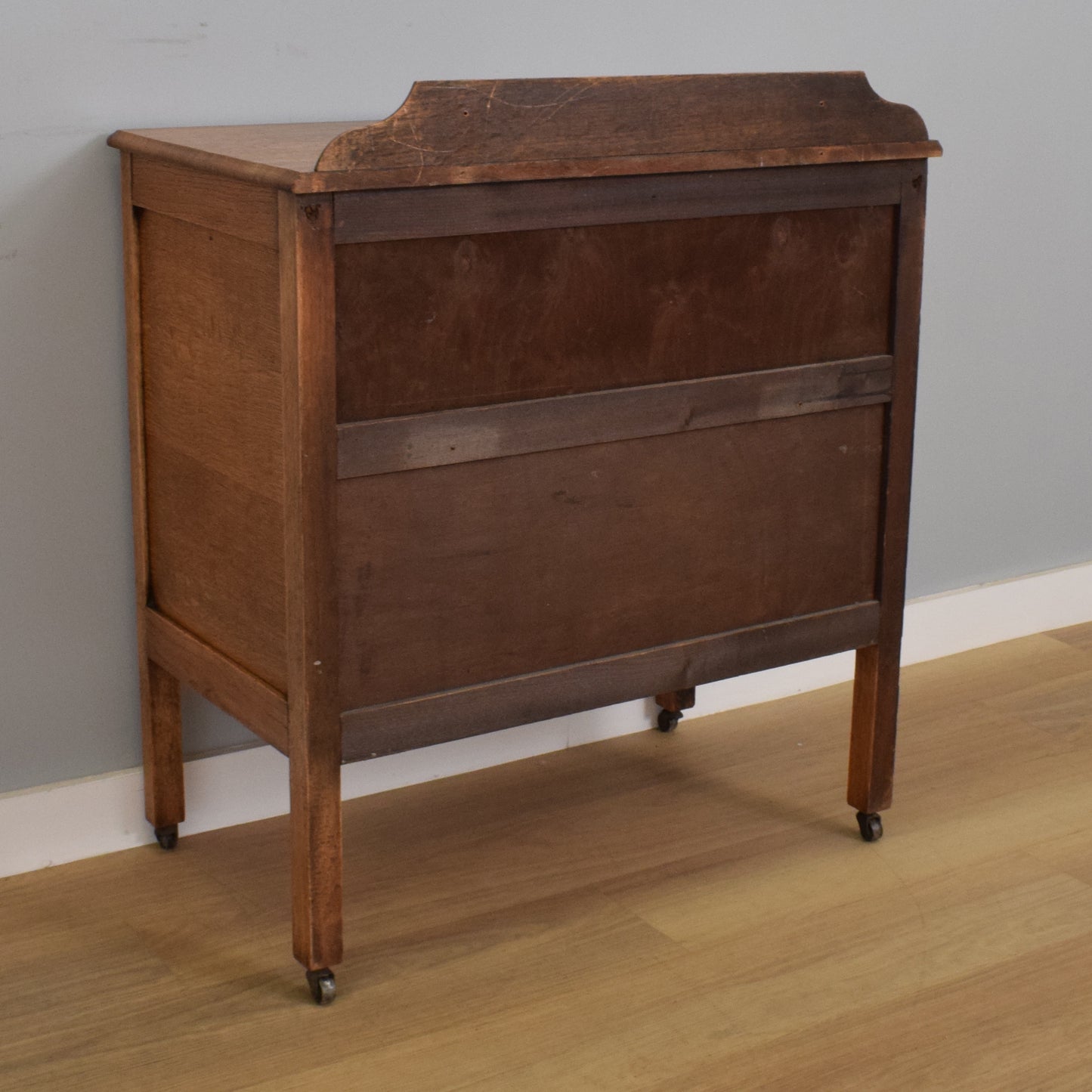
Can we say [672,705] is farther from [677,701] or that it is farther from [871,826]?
[871,826]

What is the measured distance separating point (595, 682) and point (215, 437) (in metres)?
0.48

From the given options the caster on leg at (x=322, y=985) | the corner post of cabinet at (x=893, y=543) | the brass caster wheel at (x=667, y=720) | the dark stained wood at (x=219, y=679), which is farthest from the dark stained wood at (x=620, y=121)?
the brass caster wheel at (x=667, y=720)

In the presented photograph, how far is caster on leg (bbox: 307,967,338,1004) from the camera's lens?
5.42ft

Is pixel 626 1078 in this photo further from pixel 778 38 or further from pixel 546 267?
pixel 778 38

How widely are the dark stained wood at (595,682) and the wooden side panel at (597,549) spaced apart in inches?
0.5

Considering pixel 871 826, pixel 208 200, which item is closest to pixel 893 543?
pixel 871 826

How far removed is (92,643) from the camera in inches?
A: 75.9

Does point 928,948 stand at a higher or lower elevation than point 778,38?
lower

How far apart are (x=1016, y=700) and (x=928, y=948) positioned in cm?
81

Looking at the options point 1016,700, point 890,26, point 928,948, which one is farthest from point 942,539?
point 928,948

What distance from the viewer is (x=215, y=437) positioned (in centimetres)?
168

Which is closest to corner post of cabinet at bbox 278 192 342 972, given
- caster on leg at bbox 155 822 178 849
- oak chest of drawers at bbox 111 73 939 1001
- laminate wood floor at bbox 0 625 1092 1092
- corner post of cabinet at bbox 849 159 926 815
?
oak chest of drawers at bbox 111 73 939 1001

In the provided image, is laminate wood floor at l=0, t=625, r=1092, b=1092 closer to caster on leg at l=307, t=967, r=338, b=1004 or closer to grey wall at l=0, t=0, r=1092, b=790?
caster on leg at l=307, t=967, r=338, b=1004

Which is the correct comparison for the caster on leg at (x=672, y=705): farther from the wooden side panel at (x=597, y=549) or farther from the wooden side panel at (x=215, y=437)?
the wooden side panel at (x=215, y=437)
